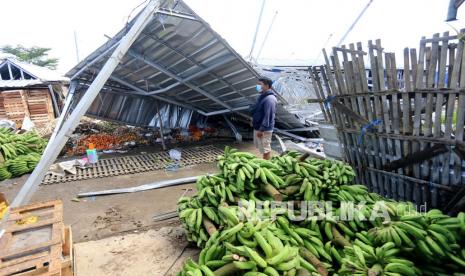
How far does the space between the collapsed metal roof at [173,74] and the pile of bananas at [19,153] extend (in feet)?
6.64

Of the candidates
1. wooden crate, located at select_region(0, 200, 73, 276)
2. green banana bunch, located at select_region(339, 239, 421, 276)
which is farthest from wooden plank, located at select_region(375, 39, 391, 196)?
wooden crate, located at select_region(0, 200, 73, 276)

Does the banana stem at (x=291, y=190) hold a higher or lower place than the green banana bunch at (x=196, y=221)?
higher

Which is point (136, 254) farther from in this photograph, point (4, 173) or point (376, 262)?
point (4, 173)

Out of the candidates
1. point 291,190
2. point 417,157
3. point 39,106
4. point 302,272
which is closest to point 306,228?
point 291,190

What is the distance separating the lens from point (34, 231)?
116 inches

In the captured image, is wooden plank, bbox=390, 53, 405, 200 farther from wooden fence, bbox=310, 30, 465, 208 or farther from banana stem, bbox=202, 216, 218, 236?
banana stem, bbox=202, 216, 218, 236

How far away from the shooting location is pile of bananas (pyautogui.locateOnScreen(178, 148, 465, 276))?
2.33 metres

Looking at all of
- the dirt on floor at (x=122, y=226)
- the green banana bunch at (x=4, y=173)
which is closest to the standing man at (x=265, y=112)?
the dirt on floor at (x=122, y=226)

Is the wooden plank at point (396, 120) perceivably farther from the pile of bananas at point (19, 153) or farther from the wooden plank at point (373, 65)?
the pile of bananas at point (19, 153)

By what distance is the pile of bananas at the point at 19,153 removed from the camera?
24.6 ft

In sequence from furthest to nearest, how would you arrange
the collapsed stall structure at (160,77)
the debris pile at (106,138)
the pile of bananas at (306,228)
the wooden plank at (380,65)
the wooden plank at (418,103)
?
1. the debris pile at (106,138)
2. the collapsed stall structure at (160,77)
3. the wooden plank at (380,65)
4. the wooden plank at (418,103)
5. the pile of bananas at (306,228)

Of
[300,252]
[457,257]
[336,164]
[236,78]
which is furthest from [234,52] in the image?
[457,257]

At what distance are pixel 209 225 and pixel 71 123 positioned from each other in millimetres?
2252

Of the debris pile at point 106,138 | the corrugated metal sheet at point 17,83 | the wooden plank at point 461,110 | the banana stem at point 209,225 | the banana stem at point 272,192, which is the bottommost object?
the banana stem at point 209,225
